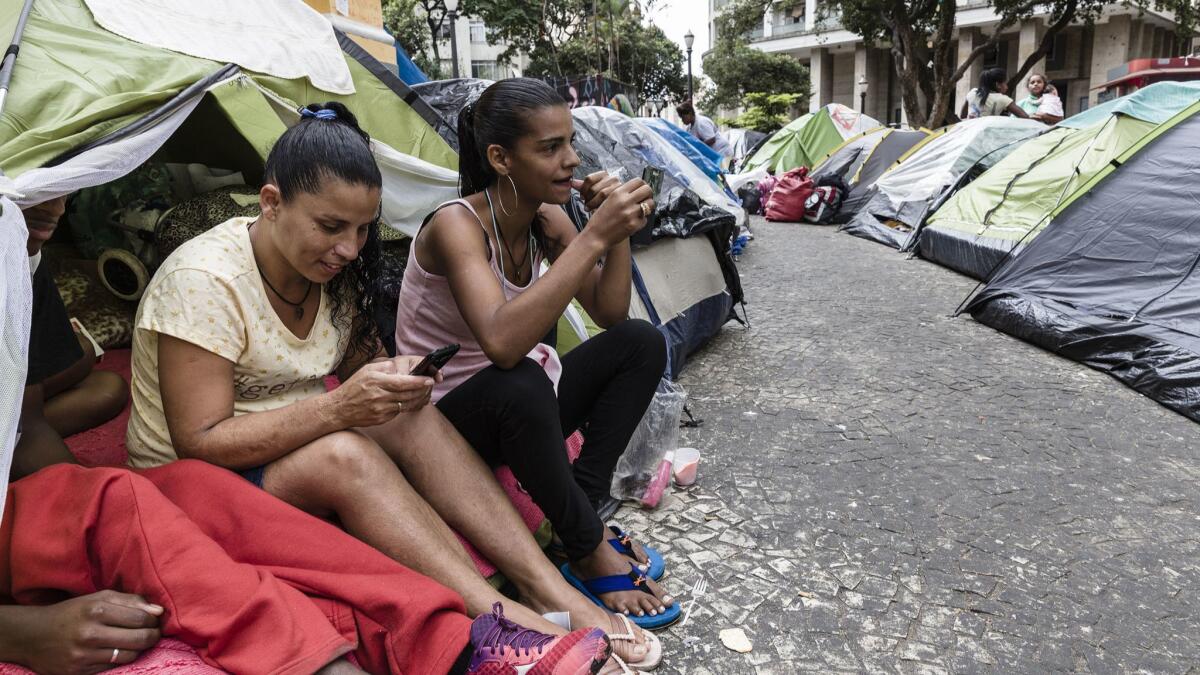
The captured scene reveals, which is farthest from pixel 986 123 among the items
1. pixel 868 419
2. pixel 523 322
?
pixel 523 322

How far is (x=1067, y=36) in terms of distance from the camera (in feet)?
98.1

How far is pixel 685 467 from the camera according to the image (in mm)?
2734

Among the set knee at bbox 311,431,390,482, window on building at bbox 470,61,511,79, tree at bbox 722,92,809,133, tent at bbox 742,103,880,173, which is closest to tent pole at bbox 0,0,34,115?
knee at bbox 311,431,390,482

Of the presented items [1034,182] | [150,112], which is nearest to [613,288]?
[150,112]

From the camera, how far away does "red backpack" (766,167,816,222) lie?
1009cm

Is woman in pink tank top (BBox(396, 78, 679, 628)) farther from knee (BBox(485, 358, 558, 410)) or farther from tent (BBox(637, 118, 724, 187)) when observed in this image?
tent (BBox(637, 118, 724, 187))

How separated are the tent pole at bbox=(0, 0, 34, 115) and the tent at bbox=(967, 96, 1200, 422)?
4.27 meters

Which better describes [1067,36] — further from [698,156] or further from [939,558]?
[939,558]

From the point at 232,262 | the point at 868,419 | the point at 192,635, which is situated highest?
the point at 232,262

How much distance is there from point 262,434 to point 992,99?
8.92 meters

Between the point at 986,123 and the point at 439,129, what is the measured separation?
6450 mm

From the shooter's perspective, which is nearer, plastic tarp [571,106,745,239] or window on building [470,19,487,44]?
plastic tarp [571,106,745,239]

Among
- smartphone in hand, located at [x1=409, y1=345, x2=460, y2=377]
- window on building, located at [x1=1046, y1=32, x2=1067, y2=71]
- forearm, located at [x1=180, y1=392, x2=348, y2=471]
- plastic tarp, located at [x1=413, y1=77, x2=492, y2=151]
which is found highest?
window on building, located at [x1=1046, y1=32, x2=1067, y2=71]

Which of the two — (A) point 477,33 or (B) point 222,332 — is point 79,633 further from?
(A) point 477,33
